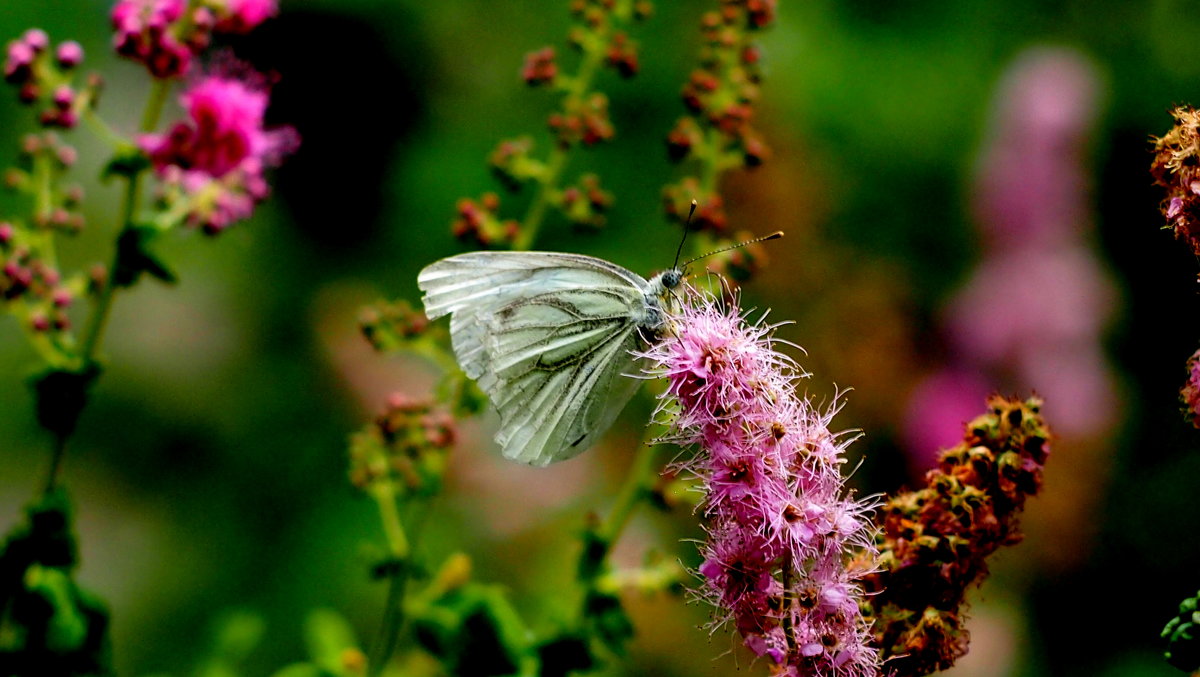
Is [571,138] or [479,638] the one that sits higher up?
[571,138]

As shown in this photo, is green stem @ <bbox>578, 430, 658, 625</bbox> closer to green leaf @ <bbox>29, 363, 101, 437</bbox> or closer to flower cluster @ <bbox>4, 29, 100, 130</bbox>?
green leaf @ <bbox>29, 363, 101, 437</bbox>

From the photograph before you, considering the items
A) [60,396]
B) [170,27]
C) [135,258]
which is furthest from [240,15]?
[60,396]

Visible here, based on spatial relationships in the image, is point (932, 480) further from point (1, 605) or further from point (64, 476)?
point (64, 476)

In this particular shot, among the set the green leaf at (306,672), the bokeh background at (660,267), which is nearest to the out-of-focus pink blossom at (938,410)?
the bokeh background at (660,267)

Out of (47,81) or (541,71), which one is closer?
(47,81)

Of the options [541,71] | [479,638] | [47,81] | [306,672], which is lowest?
[306,672]

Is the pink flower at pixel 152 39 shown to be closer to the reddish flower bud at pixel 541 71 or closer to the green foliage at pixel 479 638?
the reddish flower bud at pixel 541 71

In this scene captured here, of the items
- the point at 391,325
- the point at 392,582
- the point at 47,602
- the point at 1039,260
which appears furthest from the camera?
the point at 1039,260

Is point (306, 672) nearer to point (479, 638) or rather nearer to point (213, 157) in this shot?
point (479, 638)
